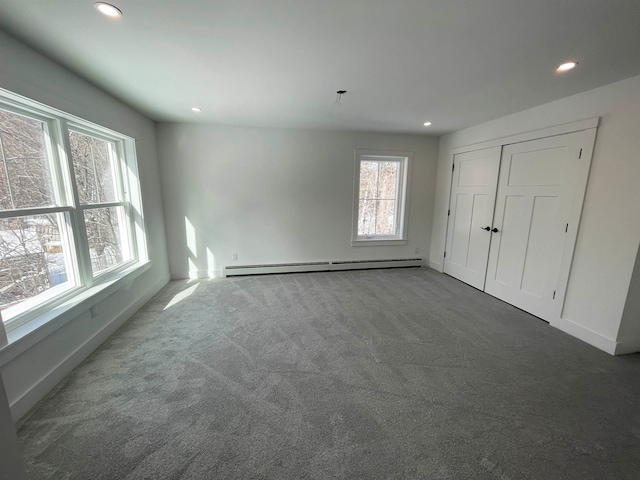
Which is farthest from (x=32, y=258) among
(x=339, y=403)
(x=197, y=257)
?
(x=339, y=403)

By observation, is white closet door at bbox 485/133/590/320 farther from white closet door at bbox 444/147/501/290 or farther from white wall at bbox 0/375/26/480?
white wall at bbox 0/375/26/480

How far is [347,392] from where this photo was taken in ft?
6.00

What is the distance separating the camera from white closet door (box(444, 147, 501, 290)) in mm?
3559

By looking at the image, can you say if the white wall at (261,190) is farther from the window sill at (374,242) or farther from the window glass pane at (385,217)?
the window glass pane at (385,217)

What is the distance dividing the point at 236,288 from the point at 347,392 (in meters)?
2.39

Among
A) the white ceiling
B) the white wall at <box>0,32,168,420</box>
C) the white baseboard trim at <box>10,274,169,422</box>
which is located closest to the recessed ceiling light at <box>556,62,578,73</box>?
the white ceiling

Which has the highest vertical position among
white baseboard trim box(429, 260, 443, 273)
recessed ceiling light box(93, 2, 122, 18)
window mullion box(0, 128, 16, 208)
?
recessed ceiling light box(93, 2, 122, 18)

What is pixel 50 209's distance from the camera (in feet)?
6.49

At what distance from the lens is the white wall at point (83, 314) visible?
161 cm

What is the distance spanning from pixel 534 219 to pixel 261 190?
145 inches

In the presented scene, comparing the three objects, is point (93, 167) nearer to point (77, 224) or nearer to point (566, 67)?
point (77, 224)

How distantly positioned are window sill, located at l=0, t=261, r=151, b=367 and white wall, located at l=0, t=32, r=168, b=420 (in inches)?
1.6

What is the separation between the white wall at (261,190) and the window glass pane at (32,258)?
185 cm

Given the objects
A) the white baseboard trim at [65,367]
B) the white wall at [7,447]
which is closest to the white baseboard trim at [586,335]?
the white wall at [7,447]
